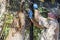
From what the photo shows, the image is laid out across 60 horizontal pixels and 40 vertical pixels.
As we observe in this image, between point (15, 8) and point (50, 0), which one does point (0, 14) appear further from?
point (50, 0)

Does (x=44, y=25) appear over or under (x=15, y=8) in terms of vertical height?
under

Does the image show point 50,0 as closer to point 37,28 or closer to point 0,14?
point 37,28

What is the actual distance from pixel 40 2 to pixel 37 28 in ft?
0.57

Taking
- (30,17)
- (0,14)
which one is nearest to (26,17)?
(30,17)

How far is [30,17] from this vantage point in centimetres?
188

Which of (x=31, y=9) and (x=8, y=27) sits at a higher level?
(x=31, y=9)

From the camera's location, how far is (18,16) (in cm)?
188

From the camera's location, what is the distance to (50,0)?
6.16 ft

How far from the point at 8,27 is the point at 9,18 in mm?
63

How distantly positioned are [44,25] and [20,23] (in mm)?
160

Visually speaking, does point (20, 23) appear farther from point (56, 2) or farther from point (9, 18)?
point (56, 2)

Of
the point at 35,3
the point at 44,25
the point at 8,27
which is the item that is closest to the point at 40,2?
the point at 35,3

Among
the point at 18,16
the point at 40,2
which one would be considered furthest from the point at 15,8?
the point at 40,2

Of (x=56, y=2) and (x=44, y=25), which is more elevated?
(x=56, y=2)
